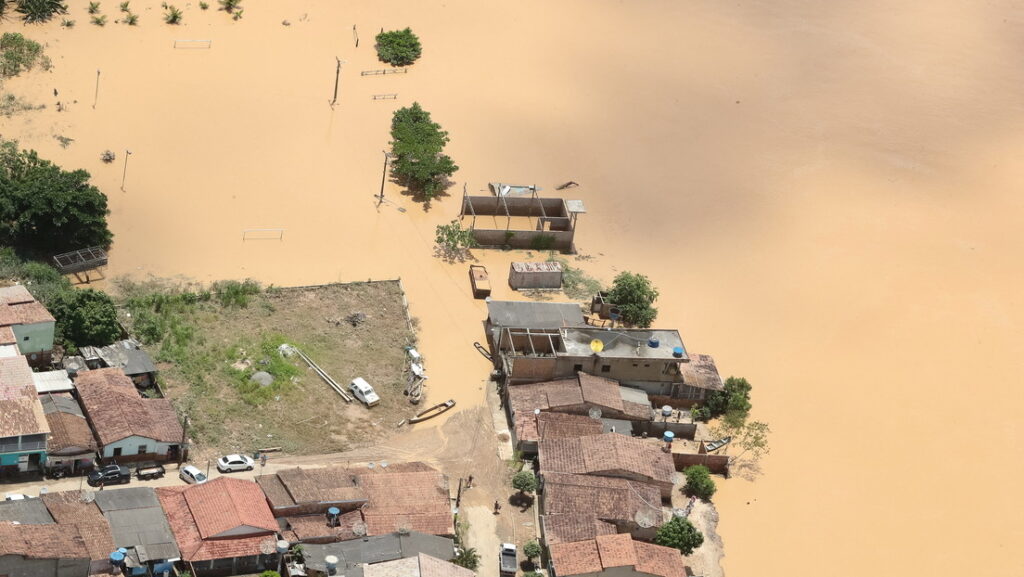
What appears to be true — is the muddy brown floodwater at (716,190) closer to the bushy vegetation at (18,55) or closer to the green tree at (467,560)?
the bushy vegetation at (18,55)

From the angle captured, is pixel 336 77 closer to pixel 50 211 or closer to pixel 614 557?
pixel 50 211

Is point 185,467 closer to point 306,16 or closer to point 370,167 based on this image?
point 370,167

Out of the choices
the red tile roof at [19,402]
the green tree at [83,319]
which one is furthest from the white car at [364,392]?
the red tile roof at [19,402]

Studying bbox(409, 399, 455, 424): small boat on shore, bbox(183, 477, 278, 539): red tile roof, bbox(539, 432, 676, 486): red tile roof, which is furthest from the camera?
bbox(409, 399, 455, 424): small boat on shore

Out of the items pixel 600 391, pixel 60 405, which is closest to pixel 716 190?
pixel 600 391

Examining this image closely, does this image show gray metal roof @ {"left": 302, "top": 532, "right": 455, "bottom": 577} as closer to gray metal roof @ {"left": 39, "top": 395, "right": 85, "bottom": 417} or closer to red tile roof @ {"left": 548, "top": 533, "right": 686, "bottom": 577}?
red tile roof @ {"left": 548, "top": 533, "right": 686, "bottom": 577}

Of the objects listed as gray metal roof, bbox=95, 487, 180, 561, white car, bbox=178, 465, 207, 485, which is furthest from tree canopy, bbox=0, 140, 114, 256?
gray metal roof, bbox=95, 487, 180, 561

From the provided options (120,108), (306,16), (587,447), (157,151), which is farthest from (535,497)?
(306,16)
